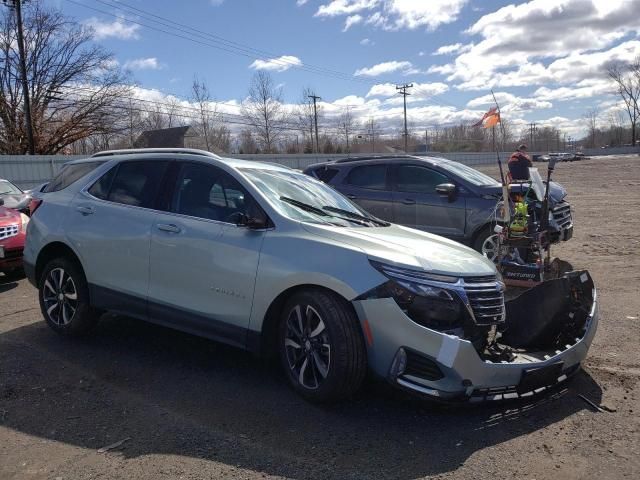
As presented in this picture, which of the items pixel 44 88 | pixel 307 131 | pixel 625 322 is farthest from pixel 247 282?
pixel 307 131

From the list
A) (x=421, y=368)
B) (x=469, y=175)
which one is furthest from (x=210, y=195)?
(x=469, y=175)

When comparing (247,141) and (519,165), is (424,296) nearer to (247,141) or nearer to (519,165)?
(519,165)

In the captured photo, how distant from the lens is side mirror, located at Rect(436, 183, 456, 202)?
8.67m

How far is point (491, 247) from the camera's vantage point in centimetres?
843

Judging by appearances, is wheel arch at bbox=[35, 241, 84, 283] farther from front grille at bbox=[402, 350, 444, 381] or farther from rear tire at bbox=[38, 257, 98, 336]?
front grille at bbox=[402, 350, 444, 381]

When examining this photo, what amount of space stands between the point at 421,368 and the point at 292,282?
1.02m

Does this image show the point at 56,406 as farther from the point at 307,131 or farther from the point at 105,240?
the point at 307,131

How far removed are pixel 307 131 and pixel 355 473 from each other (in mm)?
71730

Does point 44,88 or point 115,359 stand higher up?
point 44,88

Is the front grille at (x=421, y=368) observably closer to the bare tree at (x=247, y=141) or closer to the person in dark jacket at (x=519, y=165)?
the person in dark jacket at (x=519, y=165)

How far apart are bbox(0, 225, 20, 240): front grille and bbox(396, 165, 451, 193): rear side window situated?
585 centimetres

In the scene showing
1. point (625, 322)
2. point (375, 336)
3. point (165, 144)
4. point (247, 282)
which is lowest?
point (625, 322)

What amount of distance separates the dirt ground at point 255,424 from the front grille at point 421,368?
0.38 m

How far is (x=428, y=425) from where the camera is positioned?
3.66 m
